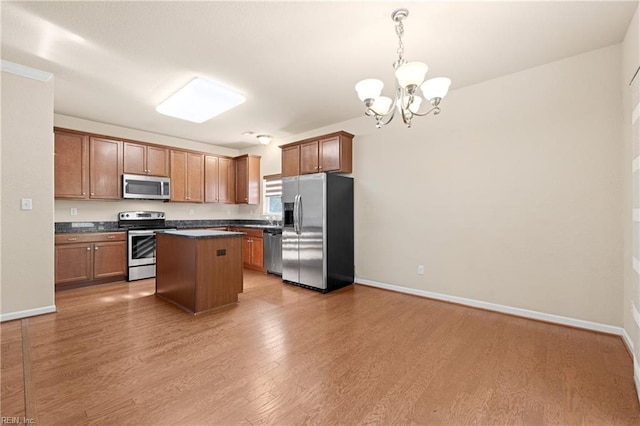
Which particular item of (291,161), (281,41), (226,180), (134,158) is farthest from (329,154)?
(134,158)

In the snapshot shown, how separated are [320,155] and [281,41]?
2241 millimetres

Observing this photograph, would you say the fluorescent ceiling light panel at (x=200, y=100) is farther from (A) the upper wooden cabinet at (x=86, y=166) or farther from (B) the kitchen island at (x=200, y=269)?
(B) the kitchen island at (x=200, y=269)

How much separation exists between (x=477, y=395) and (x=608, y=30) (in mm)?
3203

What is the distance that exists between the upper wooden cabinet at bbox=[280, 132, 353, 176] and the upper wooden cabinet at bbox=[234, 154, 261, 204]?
132 centimetres

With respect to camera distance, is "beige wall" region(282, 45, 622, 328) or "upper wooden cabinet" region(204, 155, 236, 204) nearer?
"beige wall" region(282, 45, 622, 328)

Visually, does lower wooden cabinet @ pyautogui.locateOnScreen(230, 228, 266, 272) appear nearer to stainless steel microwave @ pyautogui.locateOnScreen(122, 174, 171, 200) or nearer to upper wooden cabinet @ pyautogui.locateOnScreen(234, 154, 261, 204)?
upper wooden cabinet @ pyautogui.locateOnScreen(234, 154, 261, 204)

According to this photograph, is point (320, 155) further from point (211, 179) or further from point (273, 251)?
point (211, 179)

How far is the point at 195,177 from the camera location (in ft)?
18.8

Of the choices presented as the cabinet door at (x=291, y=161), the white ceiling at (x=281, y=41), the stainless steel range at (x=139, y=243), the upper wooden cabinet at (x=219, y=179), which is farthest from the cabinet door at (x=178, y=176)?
the cabinet door at (x=291, y=161)

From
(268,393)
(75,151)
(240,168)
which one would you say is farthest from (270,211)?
(268,393)

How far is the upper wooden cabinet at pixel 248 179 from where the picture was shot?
613 centimetres

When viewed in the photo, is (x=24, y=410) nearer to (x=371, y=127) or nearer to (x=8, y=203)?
(x=8, y=203)

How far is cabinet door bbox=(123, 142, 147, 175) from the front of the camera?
15.7 feet

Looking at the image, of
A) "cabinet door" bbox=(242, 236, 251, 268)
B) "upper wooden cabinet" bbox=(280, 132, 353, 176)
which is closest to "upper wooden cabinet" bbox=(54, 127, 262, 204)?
"upper wooden cabinet" bbox=(280, 132, 353, 176)
